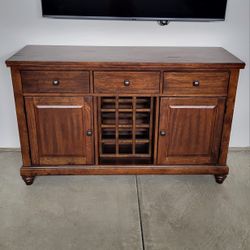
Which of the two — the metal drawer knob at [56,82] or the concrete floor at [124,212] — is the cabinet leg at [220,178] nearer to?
the concrete floor at [124,212]

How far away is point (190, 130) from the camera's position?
179 cm

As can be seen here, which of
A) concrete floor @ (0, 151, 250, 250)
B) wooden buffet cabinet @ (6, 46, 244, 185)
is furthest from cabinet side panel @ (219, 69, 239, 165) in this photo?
concrete floor @ (0, 151, 250, 250)

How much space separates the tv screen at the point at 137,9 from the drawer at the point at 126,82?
0.43m

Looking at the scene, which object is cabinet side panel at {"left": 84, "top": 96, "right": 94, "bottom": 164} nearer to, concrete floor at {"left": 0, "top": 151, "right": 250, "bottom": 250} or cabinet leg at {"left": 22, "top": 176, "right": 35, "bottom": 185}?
concrete floor at {"left": 0, "top": 151, "right": 250, "bottom": 250}

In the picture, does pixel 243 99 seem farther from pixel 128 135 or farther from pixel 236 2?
pixel 128 135

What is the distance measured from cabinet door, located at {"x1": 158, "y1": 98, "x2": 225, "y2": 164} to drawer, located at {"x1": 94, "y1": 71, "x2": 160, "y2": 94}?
112 mm

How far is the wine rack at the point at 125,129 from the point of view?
1.80 meters

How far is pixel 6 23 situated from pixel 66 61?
0.64m

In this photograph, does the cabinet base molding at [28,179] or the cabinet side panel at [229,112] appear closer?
the cabinet side panel at [229,112]

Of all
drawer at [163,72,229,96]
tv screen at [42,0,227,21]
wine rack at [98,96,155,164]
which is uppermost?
tv screen at [42,0,227,21]

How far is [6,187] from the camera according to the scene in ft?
6.15

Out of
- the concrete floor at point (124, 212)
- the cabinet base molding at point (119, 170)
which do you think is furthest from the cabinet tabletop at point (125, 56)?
the concrete floor at point (124, 212)

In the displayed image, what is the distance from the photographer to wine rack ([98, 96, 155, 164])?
5.89 feet

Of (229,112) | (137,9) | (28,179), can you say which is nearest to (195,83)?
(229,112)
